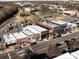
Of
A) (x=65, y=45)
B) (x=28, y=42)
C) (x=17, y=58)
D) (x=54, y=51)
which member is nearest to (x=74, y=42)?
(x=65, y=45)

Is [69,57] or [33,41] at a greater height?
[69,57]

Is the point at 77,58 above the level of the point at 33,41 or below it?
above

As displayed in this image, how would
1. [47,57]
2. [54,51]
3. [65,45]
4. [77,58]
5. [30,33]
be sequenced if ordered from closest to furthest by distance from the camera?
[77,58] → [47,57] → [54,51] → [65,45] → [30,33]

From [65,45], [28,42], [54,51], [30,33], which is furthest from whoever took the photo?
[30,33]

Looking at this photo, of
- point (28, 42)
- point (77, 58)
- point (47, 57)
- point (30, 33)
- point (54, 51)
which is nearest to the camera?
point (77, 58)

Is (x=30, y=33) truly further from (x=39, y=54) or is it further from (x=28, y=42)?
(x=39, y=54)

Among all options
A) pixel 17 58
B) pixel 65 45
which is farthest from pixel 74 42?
pixel 17 58

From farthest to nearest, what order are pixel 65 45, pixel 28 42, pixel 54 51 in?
pixel 28 42 < pixel 65 45 < pixel 54 51

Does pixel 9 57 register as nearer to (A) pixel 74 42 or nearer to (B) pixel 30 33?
(B) pixel 30 33

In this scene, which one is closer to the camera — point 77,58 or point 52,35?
point 77,58
